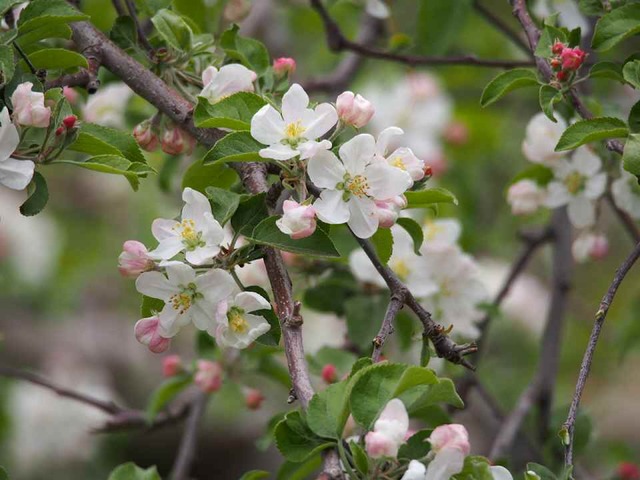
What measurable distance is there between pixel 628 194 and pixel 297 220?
70 centimetres

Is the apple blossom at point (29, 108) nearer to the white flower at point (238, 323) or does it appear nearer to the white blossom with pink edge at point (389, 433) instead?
the white flower at point (238, 323)

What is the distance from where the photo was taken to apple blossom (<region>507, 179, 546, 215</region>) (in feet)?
5.57

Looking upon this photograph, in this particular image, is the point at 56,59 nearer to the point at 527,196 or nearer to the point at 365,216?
the point at 365,216

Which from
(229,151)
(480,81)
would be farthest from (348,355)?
(480,81)

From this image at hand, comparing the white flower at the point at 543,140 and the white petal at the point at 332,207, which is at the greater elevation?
the white petal at the point at 332,207

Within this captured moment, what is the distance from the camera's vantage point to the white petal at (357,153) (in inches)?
44.2

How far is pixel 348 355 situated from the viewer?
1736mm

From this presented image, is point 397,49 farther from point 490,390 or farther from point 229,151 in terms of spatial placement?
point 490,390

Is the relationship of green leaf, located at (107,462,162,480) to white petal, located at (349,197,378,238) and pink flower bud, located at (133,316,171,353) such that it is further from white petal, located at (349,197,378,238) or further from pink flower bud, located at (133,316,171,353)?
white petal, located at (349,197,378,238)

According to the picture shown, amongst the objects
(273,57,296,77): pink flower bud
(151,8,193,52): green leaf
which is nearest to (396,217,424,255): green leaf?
(273,57,296,77): pink flower bud

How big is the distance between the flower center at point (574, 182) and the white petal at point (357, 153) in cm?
61

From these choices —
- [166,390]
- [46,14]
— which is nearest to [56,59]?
[46,14]

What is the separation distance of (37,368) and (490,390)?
6.53ft

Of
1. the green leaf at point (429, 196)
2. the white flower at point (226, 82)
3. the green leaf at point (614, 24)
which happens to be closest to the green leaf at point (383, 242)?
the green leaf at point (429, 196)
